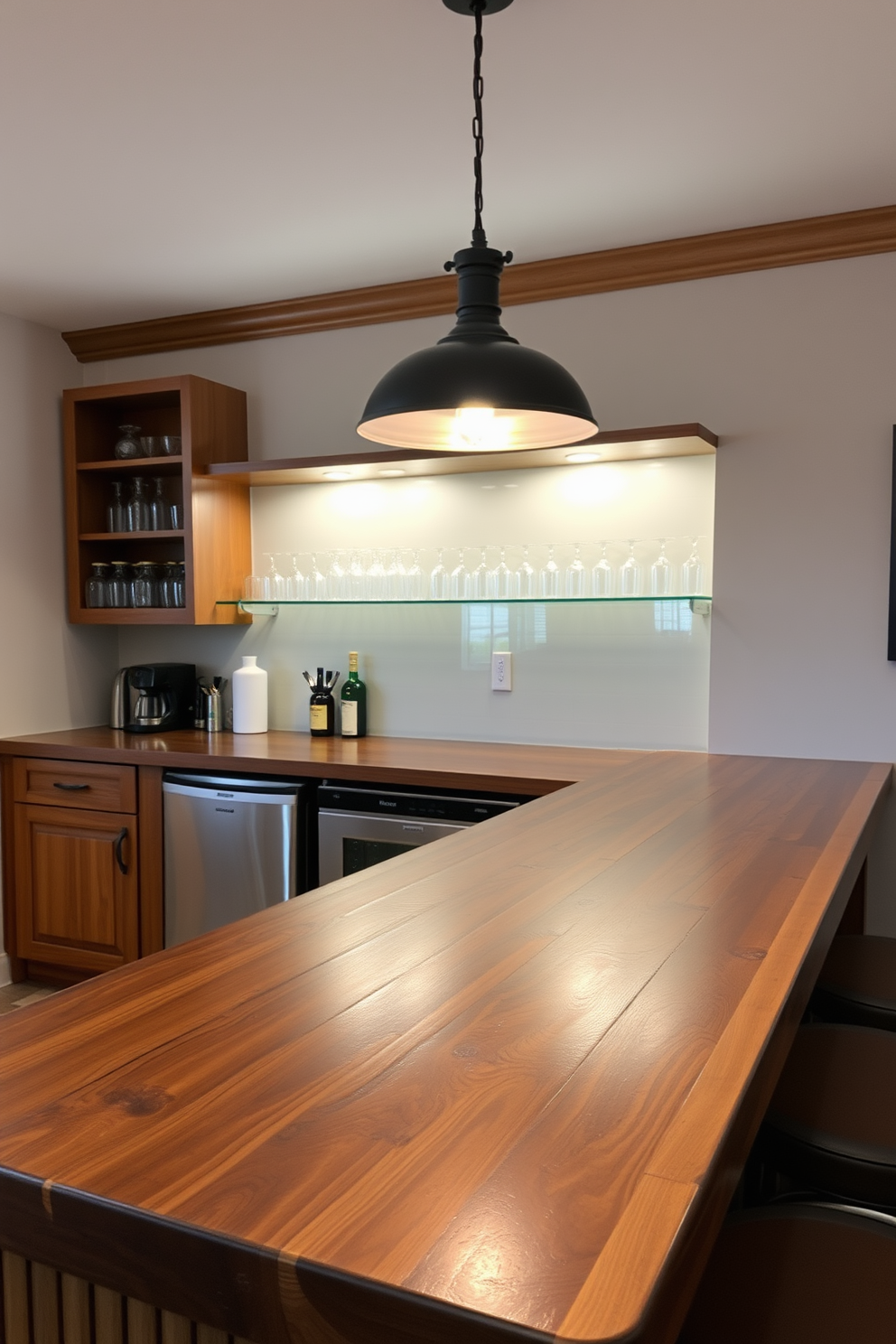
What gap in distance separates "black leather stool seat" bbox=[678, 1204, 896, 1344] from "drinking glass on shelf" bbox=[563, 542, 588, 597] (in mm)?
2358

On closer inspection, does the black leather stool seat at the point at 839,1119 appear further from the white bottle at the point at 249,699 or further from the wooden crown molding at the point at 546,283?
the white bottle at the point at 249,699

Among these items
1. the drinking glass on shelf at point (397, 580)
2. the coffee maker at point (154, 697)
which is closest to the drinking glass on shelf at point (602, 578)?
the drinking glass on shelf at point (397, 580)

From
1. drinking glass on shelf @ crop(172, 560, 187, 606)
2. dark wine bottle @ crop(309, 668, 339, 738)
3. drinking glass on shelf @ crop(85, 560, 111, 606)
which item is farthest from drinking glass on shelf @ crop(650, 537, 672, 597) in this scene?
drinking glass on shelf @ crop(85, 560, 111, 606)

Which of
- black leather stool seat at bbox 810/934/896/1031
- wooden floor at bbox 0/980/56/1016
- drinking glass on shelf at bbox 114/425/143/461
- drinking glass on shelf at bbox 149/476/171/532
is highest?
drinking glass on shelf at bbox 114/425/143/461

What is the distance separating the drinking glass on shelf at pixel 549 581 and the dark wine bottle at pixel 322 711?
911 mm

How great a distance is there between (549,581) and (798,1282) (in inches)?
99.7

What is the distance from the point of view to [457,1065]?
94 cm

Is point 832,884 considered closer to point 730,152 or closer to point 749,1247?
point 749,1247

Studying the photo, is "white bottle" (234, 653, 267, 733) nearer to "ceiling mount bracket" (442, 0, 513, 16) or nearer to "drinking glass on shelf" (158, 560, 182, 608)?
"drinking glass on shelf" (158, 560, 182, 608)

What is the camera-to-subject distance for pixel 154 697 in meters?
3.98

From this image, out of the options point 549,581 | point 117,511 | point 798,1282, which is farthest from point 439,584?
point 798,1282

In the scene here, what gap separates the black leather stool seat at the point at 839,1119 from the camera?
4.31 feet

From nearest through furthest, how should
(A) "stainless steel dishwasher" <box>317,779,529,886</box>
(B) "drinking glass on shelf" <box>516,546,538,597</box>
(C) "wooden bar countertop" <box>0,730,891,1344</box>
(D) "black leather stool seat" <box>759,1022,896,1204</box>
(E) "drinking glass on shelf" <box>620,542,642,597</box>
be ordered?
(C) "wooden bar countertop" <box>0,730,891,1344</box>, (D) "black leather stool seat" <box>759,1022,896,1204</box>, (A) "stainless steel dishwasher" <box>317,779,529,886</box>, (E) "drinking glass on shelf" <box>620,542,642,597</box>, (B) "drinking glass on shelf" <box>516,546,538,597</box>

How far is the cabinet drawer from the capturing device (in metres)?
3.51
